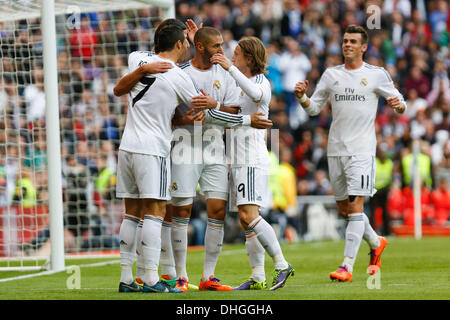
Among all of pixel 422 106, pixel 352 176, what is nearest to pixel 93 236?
pixel 352 176

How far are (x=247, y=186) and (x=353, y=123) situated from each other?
6.35ft

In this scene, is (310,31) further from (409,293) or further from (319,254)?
(409,293)

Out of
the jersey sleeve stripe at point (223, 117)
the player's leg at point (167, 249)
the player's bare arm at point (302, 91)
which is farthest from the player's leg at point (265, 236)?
the player's bare arm at point (302, 91)

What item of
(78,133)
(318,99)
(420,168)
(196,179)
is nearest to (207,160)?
(196,179)

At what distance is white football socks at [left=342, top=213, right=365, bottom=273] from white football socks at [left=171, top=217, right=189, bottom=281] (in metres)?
1.83

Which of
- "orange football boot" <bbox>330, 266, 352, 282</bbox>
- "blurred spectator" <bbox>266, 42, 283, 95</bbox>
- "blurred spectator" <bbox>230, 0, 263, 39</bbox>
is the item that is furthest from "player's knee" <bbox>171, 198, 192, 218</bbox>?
"blurred spectator" <bbox>230, 0, 263, 39</bbox>

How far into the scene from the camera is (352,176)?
941cm

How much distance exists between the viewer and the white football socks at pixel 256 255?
8180 mm

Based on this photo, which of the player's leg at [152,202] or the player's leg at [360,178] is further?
the player's leg at [360,178]

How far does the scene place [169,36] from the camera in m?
7.66

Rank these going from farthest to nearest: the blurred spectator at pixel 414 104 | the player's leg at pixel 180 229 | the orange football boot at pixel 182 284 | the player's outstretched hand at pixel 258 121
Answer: the blurred spectator at pixel 414 104, the orange football boot at pixel 182 284, the player's leg at pixel 180 229, the player's outstretched hand at pixel 258 121

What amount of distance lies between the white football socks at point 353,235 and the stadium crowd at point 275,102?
503 cm

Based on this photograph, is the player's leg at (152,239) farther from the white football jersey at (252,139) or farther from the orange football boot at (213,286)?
the white football jersey at (252,139)
